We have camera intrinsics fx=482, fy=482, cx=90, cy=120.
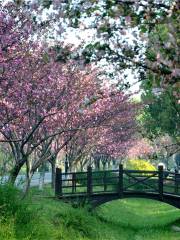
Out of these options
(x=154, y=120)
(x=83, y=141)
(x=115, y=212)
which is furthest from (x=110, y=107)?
(x=154, y=120)

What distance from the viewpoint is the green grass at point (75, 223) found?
13508mm

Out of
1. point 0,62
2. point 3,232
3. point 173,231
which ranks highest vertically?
point 0,62

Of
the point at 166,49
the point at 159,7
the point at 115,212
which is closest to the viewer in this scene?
the point at 166,49

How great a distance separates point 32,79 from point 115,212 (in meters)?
17.1

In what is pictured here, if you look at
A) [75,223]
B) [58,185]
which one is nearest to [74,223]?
[75,223]

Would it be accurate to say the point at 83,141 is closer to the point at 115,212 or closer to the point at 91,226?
the point at 115,212

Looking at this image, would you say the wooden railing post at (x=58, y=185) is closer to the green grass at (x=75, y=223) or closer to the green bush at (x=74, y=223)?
the green grass at (x=75, y=223)

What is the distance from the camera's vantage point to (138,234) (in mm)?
24141

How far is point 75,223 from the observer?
18.2m

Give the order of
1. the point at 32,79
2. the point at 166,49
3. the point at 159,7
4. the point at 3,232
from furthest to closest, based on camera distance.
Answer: the point at 32,79, the point at 3,232, the point at 159,7, the point at 166,49

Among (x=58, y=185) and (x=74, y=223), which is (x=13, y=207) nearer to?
(x=74, y=223)

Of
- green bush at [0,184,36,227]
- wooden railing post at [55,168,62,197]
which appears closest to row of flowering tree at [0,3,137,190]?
green bush at [0,184,36,227]

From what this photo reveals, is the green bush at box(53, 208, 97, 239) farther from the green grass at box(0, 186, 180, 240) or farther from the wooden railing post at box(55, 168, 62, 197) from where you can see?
the wooden railing post at box(55, 168, 62, 197)

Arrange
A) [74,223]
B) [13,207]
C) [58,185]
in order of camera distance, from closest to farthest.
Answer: [13,207]
[74,223]
[58,185]
